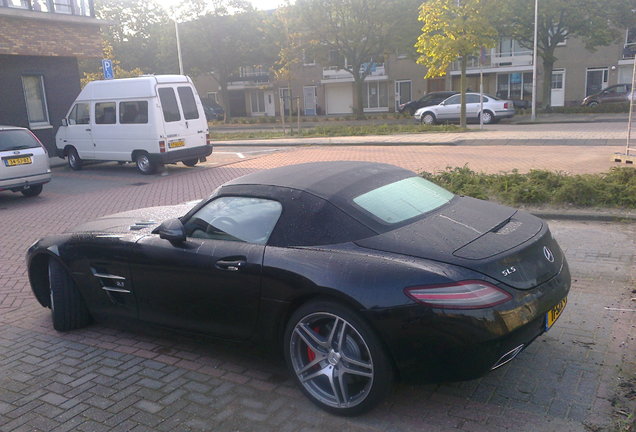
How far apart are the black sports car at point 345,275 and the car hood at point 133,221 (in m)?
0.06

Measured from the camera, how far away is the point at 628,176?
28.6 feet

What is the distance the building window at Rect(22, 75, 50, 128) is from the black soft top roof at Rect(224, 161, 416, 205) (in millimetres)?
17672

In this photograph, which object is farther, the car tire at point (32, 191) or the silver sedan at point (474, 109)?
the silver sedan at point (474, 109)

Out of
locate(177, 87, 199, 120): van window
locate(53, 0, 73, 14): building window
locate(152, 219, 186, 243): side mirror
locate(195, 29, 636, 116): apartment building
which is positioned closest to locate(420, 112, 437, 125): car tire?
locate(195, 29, 636, 116): apartment building

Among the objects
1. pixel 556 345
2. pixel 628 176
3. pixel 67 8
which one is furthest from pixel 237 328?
pixel 67 8

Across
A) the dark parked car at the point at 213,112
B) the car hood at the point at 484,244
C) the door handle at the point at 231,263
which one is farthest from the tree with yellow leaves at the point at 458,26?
the dark parked car at the point at 213,112

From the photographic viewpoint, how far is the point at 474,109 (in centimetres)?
2650

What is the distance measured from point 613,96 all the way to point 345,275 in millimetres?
34394

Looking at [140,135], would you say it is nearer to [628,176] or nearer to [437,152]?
[437,152]

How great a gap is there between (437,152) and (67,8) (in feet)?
43.0

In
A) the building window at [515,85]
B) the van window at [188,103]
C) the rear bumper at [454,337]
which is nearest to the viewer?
the rear bumper at [454,337]

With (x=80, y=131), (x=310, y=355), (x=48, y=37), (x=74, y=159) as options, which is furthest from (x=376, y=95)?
(x=310, y=355)

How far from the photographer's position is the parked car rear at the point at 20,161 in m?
11.6

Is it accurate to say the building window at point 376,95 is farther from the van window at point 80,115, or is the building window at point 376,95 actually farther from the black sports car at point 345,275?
the black sports car at point 345,275
